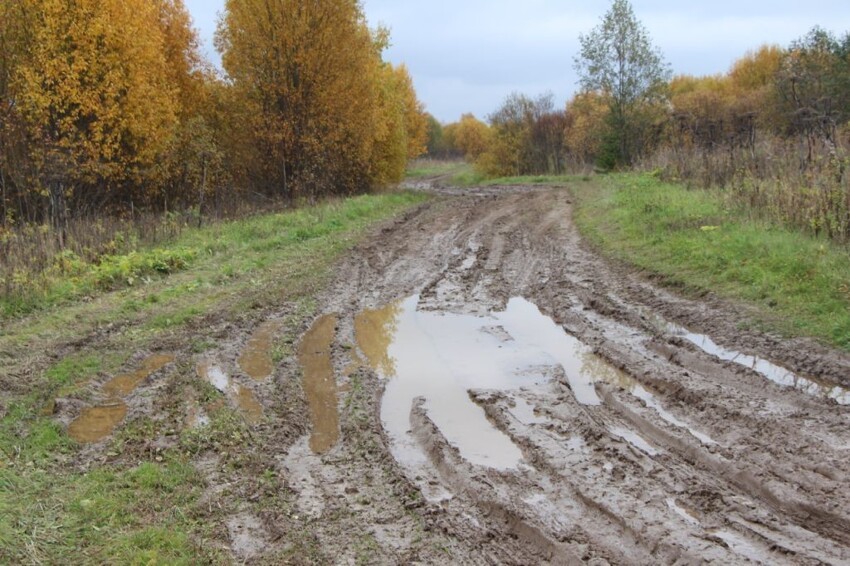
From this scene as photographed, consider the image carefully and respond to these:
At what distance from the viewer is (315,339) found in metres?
8.39

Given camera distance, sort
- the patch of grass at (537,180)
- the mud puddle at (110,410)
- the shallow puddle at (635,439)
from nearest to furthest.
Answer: the shallow puddle at (635,439)
the mud puddle at (110,410)
the patch of grass at (537,180)

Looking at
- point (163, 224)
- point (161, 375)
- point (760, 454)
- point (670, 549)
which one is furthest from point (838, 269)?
point (163, 224)

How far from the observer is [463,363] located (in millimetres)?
7449

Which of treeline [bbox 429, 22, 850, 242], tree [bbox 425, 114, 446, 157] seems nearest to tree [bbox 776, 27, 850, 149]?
treeline [bbox 429, 22, 850, 242]

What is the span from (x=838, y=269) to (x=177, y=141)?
711 inches

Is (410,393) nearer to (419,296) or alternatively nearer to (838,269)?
(419,296)

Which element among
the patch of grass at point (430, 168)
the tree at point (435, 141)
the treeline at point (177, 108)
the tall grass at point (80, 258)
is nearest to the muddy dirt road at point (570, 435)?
the tall grass at point (80, 258)

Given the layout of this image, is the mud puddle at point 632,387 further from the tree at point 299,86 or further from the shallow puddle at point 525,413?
the tree at point 299,86

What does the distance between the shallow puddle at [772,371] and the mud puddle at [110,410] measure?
20.3 feet

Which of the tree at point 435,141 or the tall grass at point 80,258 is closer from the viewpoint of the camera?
the tall grass at point 80,258

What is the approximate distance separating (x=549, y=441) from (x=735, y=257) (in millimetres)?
6479

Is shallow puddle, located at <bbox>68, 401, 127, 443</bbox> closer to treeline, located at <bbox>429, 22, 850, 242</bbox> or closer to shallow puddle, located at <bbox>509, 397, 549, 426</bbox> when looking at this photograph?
shallow puddle, located at <bbox>509, 397, 549, 426</bbox>

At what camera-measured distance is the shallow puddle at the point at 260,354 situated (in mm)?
7188

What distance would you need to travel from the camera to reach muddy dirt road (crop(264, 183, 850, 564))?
13.1 feet
